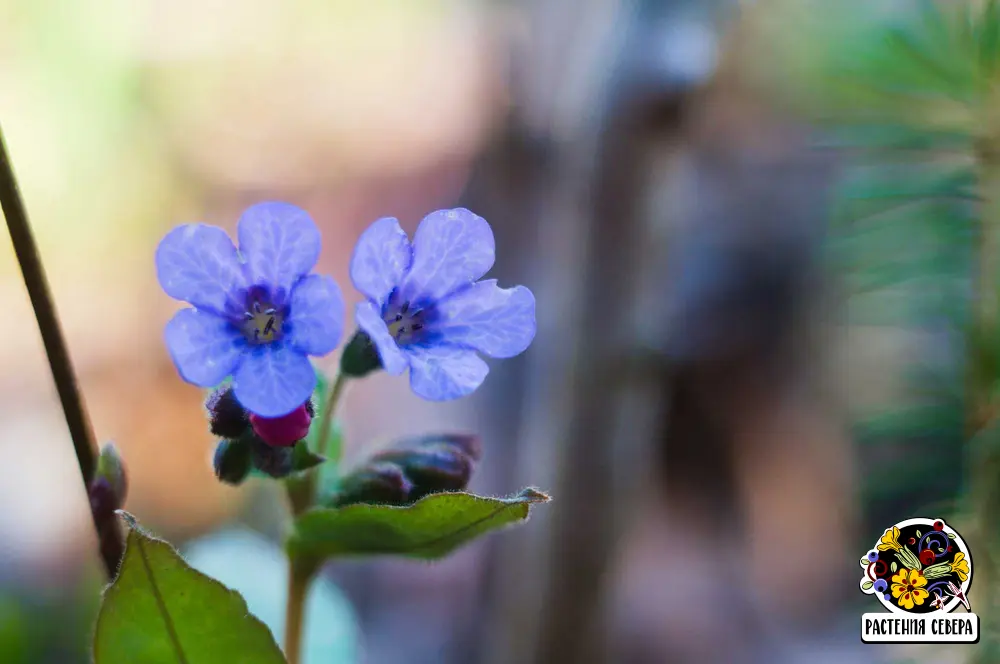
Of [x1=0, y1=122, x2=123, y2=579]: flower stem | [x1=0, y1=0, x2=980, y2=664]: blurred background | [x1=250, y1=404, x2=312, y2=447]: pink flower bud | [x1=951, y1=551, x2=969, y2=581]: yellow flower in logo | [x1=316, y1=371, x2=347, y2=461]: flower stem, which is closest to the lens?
[x1=0, y1=122, x2=123, y2=579]: flower stem

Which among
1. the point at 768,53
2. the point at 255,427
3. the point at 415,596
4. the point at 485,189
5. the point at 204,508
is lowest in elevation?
the point at 415,596

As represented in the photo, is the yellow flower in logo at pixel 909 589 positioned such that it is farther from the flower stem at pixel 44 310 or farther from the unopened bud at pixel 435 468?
the flower stem at pixel 44 310

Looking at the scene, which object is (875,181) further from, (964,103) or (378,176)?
(378,176)

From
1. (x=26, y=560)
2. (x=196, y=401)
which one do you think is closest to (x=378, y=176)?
(x=196, y=401)

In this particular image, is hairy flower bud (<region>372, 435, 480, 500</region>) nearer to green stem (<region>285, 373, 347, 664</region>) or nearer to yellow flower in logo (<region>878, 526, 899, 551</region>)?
green stem (<region>285, 373, 347, 664</region>)

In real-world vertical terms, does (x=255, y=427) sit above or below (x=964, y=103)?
below

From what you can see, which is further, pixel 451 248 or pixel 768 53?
pixel 768 53

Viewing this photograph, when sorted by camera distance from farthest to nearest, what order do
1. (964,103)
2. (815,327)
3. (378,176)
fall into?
1. (378,176)
2. (815,327)
3. (964,103)

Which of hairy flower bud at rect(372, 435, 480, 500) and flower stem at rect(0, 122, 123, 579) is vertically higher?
flower stem at rect(0, 122, 123, 579)

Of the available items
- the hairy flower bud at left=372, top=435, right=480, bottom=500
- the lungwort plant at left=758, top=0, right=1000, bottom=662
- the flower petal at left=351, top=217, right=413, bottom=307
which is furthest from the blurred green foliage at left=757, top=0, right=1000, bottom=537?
the flower petal at left=351, top=217, right=413, bottom=307
